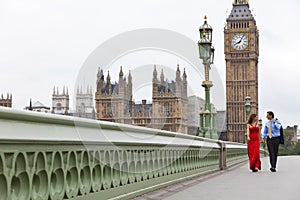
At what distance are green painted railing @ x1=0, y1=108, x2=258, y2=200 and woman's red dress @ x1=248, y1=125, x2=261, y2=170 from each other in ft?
17.3

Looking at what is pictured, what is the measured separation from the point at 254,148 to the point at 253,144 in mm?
149

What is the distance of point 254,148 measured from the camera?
13945 mm

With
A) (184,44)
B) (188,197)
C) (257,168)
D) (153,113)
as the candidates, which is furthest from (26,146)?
(153,113)

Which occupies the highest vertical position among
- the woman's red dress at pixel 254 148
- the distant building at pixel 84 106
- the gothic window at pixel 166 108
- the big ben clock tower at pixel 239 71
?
the big ben clock tower at pixel 239 71

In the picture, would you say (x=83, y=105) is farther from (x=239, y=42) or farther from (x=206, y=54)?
(x=239, y=42)

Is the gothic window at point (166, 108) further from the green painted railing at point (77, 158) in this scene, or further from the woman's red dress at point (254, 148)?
the green painted railing at point (77, 158)

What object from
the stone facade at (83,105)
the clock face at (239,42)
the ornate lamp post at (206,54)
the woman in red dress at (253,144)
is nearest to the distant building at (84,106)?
the stone facade at (83,105)

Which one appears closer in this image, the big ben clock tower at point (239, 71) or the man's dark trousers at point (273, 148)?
the man's dark trousers at point (273, 148)

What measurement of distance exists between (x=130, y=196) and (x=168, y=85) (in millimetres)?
108419

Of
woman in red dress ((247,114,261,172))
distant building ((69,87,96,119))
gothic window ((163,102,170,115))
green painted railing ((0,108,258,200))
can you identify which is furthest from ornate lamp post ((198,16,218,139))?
gothic window ((163,102,170,115))

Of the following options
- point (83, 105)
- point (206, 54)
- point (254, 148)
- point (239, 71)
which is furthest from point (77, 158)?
point (239, 71)

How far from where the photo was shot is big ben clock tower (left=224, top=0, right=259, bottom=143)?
131875 mm

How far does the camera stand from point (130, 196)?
658cm

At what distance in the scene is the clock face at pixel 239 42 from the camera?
13188cm
